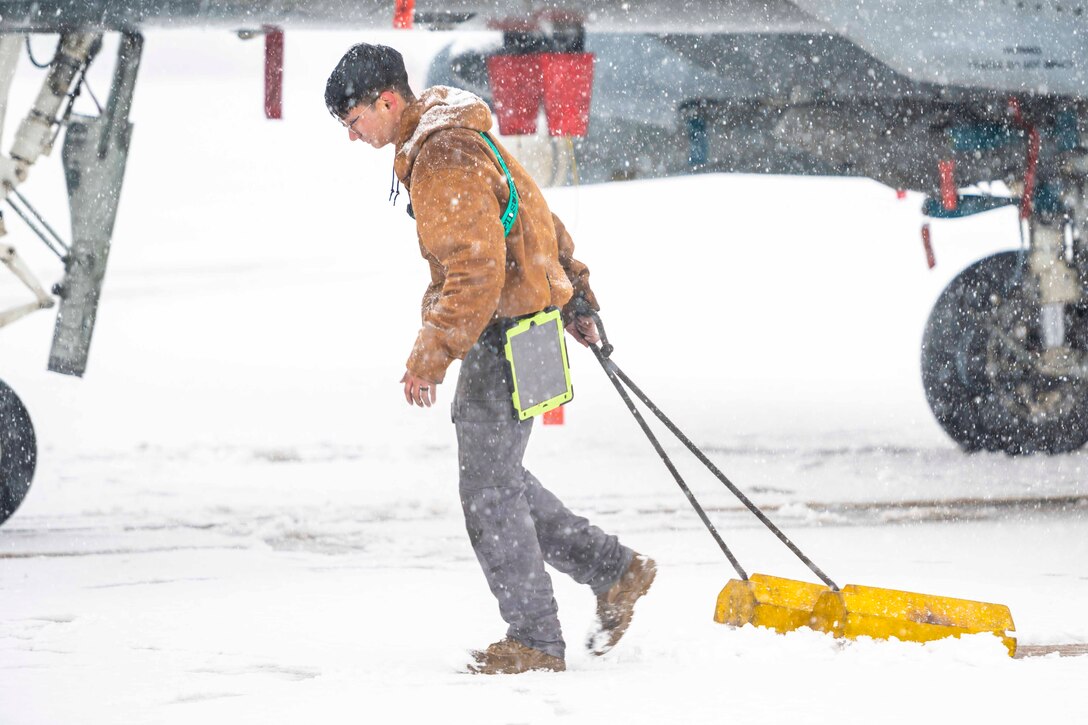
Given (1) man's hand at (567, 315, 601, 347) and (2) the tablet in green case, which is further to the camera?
(1) man's hand at (567, 315, 601, 347)

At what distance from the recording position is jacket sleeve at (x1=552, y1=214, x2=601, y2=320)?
3.90m

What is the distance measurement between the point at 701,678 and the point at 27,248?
2795 cm

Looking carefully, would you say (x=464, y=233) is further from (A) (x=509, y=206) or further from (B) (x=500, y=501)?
(B) (x=500, y=501)

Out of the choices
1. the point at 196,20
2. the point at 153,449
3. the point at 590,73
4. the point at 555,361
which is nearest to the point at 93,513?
the point at 153,449

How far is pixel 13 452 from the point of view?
17.5ft

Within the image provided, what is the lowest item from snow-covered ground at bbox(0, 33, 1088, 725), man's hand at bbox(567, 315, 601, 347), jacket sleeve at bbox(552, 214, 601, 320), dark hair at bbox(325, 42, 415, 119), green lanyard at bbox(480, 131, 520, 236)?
snow-covered ground at bbox(0, 33, 1088, 725)

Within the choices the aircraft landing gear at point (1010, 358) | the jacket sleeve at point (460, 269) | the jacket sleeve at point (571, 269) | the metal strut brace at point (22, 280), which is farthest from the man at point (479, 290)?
the aircraft landing gear at point (1010, 358)

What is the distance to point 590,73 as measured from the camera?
18.2 ft

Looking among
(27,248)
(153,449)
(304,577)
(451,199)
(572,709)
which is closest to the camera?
(572,709)

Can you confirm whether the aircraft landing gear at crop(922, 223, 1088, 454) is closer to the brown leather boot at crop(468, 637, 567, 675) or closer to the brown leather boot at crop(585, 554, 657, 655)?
the brown leather boot at crop(585, 554, 657, 655)

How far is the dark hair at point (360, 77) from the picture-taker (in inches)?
131

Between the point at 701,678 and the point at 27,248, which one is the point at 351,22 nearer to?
the point at 701,678

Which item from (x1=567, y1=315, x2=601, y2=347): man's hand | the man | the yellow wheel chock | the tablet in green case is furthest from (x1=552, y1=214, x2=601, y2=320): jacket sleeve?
the yellow wheel chock

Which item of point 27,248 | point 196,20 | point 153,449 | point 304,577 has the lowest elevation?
point 27,248
